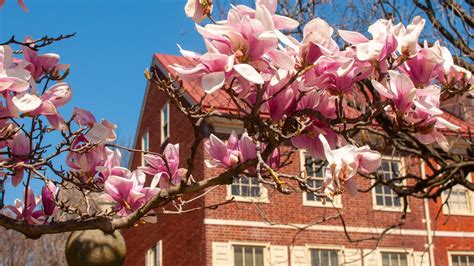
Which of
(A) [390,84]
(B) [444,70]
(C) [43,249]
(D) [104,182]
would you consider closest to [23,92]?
(D) [104,182]

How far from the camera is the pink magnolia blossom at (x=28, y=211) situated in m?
3.20

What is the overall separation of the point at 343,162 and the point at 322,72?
0.98 feet

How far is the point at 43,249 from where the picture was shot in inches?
1045

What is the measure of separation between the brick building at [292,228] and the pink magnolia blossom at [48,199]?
14.3 m

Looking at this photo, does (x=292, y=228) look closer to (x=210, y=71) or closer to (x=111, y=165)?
(x=111, y=165)

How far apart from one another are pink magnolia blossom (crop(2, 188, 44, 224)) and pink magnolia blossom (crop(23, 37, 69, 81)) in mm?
549

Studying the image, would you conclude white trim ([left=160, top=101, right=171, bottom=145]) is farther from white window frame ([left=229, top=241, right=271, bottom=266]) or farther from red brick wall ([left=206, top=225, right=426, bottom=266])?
white window frame ([left=229, top=241, right=271, bottom=266])

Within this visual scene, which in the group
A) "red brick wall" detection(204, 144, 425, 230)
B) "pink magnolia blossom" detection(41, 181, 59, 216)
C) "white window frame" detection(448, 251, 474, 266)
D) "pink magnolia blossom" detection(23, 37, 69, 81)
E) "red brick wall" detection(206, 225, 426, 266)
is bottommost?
"pink magnolia blossom" detection(41, 181, 59, 216)

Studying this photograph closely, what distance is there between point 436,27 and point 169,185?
6023 millimetres

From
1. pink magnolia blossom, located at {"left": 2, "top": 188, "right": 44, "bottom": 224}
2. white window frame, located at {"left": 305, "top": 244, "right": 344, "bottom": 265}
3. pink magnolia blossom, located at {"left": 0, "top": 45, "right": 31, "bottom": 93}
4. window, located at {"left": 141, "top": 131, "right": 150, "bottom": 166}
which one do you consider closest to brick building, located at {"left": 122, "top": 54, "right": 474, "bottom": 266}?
white window frame, located at {"left": 305, "top": 244, "right": 344, "bottom": 265}

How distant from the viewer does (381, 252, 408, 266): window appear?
66.7 ft

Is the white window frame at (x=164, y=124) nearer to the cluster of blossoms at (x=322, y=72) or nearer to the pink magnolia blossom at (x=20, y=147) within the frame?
the pink magnolia blossom at (x=20, y=147)

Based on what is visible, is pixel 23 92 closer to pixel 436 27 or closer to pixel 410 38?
pixel 410 38

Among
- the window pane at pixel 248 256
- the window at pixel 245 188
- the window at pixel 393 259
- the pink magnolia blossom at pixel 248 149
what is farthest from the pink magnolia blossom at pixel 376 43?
the window at pixel 393 259
